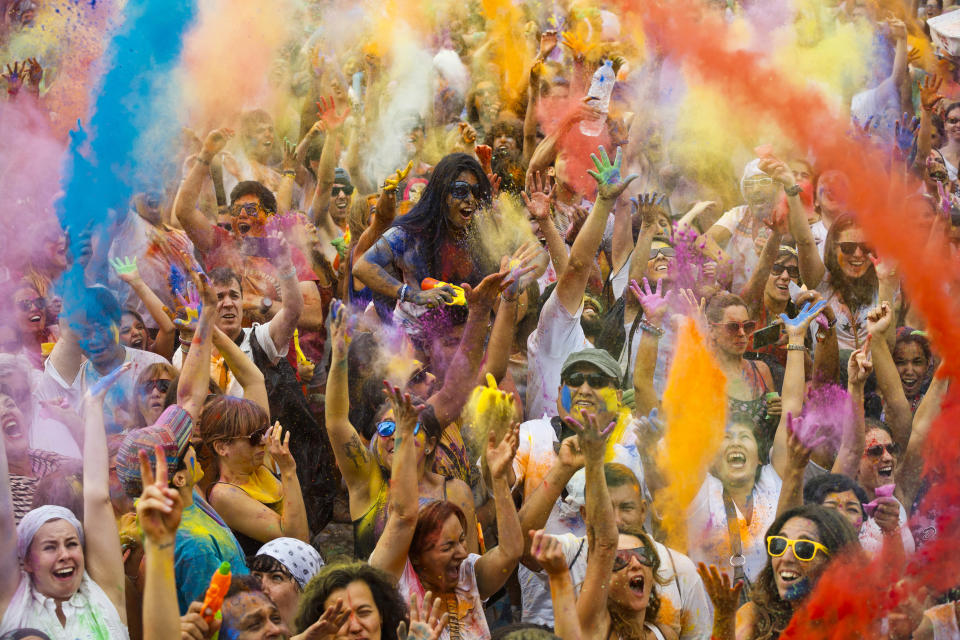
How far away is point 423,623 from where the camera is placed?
3.81 metres

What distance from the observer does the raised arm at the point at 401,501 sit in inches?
171

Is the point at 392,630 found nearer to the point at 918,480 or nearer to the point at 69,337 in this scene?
the point at 69,337

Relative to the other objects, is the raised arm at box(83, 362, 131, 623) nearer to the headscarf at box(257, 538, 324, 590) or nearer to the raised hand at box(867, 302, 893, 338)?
the headscarf at box(257, 538, 324, 590)

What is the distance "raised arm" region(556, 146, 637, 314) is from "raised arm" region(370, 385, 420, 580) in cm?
141

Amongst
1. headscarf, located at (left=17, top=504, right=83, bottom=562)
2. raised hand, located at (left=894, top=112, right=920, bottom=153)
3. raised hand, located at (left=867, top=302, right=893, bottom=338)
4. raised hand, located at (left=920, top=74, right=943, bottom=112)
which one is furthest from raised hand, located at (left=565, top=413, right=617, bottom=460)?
raised hand, located at (left=920, top=74, right=943, bottom=112)

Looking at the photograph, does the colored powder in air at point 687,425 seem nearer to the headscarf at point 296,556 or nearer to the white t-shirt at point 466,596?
the white t-shirt at point 466,596

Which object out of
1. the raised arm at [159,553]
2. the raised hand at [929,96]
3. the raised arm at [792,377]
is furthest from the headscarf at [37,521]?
the raised hand at [929,96]

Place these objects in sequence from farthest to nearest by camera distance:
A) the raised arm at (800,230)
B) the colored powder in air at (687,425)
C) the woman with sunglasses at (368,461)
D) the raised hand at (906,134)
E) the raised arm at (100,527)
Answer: the raised hand at (906,134)
the raised arm at (800,230)
the colored powder in air at (687,425)
the woman with sunglasses at (368,461)
the raised arm at (100,527)

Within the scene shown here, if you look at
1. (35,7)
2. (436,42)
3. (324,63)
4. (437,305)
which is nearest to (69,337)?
(437,305)

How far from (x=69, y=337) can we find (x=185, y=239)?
3.09 feet

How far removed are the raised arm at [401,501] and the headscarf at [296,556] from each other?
24cm

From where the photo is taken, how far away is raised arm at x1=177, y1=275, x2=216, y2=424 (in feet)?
16.0

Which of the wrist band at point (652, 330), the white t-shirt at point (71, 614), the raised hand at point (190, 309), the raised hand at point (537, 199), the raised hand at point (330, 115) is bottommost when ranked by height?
the wrist band at point (652, 330)

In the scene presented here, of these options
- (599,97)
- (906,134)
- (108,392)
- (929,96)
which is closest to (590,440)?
(108,392)
